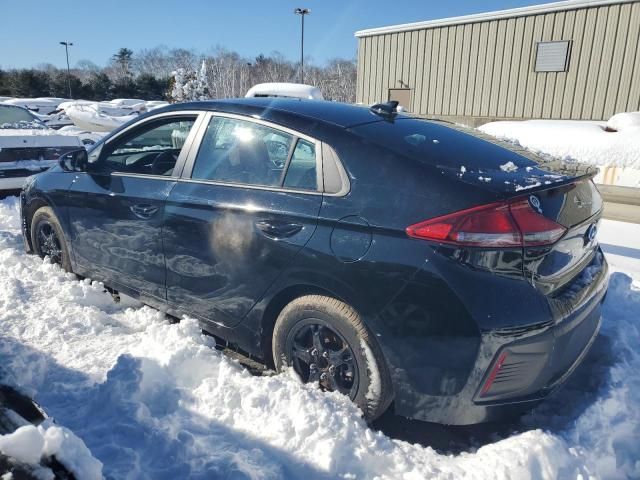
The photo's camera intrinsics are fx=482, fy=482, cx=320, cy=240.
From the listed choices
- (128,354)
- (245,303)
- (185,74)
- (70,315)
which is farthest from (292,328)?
(185,74)

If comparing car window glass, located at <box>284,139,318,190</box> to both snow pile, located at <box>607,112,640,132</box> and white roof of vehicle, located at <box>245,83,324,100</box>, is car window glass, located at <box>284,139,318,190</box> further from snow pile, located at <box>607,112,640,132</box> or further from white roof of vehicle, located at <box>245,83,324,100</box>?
white roof of vehicle, located at <box>245,83,324,100</box>

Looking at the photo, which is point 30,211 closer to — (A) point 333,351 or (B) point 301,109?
(B) point 301,109

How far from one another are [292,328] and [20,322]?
2.25m

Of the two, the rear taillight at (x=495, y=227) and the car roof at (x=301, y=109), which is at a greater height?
the car roof at (x=301, y=109)

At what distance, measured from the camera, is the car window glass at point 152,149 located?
3441mm

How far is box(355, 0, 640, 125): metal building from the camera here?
1274cm

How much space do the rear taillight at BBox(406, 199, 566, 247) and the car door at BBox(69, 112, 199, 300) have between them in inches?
74.0

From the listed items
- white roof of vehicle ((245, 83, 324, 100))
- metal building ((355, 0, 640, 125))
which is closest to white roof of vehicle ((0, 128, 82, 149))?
white roof of vehicle ((245, 83, 324, 100))

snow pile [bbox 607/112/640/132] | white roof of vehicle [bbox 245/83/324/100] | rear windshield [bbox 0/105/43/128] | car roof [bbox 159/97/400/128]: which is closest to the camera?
car roof [bbox 159/97/400/128]

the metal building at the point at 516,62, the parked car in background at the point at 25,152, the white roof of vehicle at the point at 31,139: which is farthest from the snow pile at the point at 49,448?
the metal building at the point at 516,62

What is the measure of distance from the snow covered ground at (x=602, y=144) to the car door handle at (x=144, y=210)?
448 cm

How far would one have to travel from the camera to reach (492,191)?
212 cm

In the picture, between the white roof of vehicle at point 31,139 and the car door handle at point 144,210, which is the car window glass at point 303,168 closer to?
the car door handle at point 144,210

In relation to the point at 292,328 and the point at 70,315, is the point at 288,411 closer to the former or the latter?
the point at 292,328
